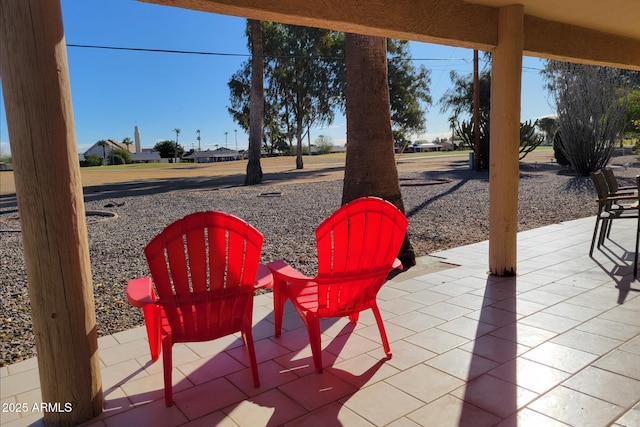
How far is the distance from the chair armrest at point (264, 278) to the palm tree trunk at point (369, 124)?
2.38 meters

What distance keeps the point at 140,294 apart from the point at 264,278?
0.70 metres

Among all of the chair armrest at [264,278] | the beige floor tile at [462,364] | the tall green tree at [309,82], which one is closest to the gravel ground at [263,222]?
the chair armrest at [264,278]

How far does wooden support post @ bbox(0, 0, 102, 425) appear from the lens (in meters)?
2.02

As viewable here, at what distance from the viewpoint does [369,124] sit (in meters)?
5.05

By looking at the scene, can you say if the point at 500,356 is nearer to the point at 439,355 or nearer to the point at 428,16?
the point at 439,355

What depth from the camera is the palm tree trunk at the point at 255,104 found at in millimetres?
17677

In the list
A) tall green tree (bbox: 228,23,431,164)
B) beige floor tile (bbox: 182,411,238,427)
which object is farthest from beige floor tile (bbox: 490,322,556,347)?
tall green tree (bbox: 228,23,431,164)

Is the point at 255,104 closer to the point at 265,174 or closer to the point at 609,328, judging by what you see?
the point at 265,174

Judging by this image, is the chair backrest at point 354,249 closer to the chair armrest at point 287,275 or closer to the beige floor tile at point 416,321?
the chair armrest at point 287,275

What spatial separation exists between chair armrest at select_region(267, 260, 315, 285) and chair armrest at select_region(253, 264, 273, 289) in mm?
46

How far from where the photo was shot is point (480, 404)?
231cm

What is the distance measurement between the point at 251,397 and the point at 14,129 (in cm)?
174

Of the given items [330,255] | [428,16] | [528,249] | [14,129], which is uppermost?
[428,16]

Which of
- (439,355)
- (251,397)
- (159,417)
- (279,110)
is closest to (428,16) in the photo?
(439,355)
